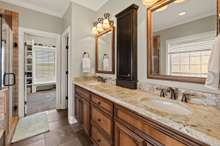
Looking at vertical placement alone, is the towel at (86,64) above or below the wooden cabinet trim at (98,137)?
above

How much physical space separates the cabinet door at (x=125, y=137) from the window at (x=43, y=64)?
5.50m

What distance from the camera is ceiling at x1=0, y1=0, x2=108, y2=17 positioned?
2899mm

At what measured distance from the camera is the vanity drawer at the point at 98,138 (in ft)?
5.27

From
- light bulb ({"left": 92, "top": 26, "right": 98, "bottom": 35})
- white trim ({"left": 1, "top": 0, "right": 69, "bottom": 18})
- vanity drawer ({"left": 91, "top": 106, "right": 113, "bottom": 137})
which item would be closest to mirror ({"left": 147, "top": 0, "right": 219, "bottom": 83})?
vanity drawer ({"left": 91, "top": 106, "right": 113, "bottom": 137})

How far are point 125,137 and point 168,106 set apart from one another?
492mm

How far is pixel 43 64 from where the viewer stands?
6086 mm

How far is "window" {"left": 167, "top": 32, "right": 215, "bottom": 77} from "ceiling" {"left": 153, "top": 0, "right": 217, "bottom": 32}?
20cm

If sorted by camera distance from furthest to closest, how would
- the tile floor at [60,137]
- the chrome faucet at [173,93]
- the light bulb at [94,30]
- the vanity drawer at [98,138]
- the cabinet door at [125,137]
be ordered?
the light bulb at [94,30] < the tile floor at [60,137] < the vanity drawer at [98,138] < the chrome faucet at [173,93] < the cabinet door at [125,137]

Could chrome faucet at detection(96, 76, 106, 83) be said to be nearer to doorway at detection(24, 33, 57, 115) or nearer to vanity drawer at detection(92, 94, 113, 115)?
vanity drawer at detection(92, 94, 113, 115)

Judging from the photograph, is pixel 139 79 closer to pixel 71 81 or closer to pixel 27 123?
pixel 71 81

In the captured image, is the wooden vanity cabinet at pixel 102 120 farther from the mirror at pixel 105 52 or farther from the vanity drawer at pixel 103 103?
the mirror at pixel 105 52

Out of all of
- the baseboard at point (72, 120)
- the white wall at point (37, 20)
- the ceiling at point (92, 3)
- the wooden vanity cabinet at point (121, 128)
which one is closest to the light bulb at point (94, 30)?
the ceiling at point (92, 3)

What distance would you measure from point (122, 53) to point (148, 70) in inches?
22.6

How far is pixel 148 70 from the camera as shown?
5.64ft
